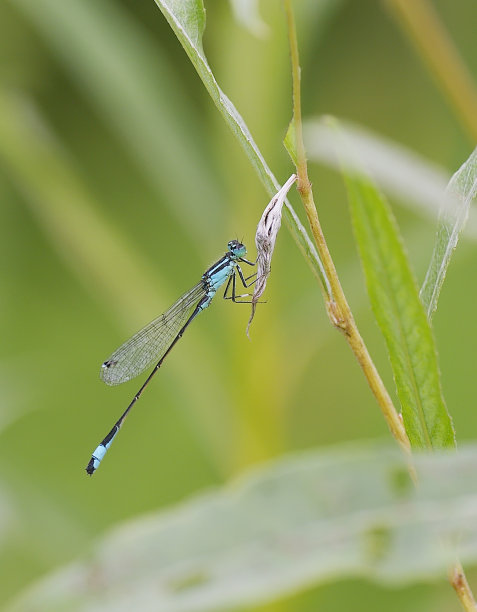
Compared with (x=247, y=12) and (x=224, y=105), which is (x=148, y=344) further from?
(x=224, y=105)

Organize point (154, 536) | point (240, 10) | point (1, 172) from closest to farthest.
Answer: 1. point (154, 536)
2. point (240, 10)
3. point (1, 172)

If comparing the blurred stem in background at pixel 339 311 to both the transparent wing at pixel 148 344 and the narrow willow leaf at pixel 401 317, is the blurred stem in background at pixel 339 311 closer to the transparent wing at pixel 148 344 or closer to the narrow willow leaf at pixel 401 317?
the narrow willow leaf at pixel 401 317

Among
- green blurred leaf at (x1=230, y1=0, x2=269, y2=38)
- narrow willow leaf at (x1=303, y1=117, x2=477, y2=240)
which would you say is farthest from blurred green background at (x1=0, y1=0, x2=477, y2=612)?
narrow willow leaf at (x1=303, y1=117, x2=477, y2=240)

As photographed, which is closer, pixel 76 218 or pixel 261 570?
pixel 261 570

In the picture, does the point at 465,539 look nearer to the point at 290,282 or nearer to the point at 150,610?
the point at 150,610

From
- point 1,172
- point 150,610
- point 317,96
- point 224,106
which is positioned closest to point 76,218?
point 224,106

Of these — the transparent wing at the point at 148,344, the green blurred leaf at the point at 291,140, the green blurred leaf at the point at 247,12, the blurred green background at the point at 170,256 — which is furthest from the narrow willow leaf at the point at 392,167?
the transparent wing at the point at 148,344
